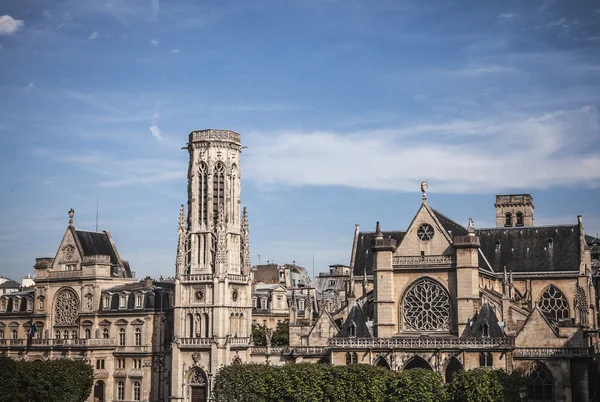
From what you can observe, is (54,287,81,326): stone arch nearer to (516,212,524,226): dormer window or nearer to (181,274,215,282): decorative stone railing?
(181,274,215,282): decorative stone railing

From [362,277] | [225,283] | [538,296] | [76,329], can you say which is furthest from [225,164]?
[538,296]

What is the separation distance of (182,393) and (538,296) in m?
34.9

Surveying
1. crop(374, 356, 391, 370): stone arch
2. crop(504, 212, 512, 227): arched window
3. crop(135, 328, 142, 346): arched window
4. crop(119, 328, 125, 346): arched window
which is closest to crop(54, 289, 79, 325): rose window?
crop(119, 328, 125, 346): arched window

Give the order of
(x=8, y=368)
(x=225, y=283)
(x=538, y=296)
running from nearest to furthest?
(x=8, y=368) → (x=225, y=283) → (x=538, y=296)

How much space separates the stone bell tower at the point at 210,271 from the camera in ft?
267

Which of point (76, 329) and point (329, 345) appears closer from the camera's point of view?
point (329, 345)

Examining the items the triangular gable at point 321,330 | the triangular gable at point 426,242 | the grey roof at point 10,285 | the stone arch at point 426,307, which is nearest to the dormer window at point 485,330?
the stone arch at point 426,307

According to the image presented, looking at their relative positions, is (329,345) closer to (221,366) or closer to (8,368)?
(221,366)

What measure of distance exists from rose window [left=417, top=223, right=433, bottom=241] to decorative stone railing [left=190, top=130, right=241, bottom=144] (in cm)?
1968

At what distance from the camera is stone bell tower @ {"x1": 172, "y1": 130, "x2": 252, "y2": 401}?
8138 centimetres

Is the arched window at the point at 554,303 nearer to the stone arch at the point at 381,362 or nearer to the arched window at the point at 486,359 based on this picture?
the arched window at the point at 486,359

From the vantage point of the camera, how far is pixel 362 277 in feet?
299

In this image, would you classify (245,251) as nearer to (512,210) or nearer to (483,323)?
(483,323)

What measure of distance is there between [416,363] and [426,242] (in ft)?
34.4
